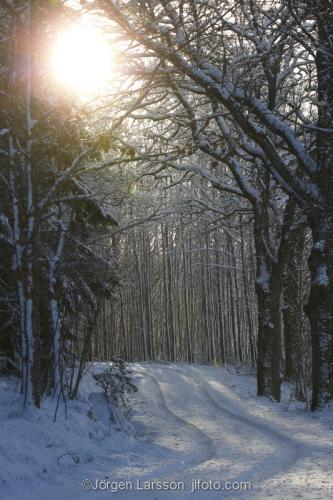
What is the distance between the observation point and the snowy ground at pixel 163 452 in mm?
4672

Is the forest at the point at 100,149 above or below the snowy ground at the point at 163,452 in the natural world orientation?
above

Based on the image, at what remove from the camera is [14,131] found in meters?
6.96

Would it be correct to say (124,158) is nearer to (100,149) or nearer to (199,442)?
(100,149)

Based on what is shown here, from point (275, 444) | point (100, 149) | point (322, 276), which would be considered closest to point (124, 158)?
point (100, 149)

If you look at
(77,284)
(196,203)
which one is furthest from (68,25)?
(196,203)

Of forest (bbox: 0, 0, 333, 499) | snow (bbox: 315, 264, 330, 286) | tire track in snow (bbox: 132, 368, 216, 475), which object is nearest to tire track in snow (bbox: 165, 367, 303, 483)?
tire track in snow (bbox: 132, 368, 216, 475)

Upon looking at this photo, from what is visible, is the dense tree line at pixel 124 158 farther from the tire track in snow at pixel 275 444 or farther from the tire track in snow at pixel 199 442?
the tire track in snow at pixel 199 442

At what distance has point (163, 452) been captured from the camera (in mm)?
6770

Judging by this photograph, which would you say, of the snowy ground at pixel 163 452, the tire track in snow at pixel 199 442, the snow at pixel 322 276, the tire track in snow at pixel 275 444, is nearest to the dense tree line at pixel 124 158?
the snow at pixel 322 276

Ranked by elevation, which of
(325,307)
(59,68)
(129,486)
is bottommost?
(129,486)

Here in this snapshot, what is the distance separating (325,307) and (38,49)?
5931 millimetres

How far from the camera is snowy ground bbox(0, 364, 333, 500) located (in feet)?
15.3

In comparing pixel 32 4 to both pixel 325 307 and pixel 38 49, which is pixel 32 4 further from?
pixel 325 307

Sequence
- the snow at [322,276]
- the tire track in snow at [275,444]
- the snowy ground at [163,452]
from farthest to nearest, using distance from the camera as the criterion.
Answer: the snow at [322,276] < the tire track in snow at [275,444] < the snowy ground at [163,452]
